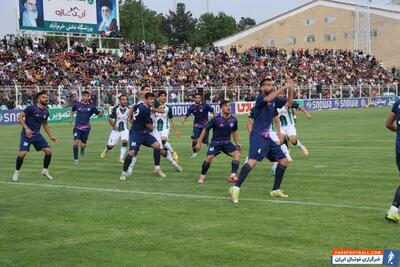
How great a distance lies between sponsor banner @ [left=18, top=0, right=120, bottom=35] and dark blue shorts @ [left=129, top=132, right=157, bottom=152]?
117 feet

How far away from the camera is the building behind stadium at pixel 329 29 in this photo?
80250mm

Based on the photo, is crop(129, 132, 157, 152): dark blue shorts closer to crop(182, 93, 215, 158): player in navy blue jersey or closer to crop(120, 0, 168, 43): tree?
crop(182, 93, 215, 158): player in navy blue jersey

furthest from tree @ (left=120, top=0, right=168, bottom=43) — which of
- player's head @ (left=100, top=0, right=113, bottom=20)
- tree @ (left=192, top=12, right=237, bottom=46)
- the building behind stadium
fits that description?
player's head @ (left=100, top=0, right=113, bottom=20)

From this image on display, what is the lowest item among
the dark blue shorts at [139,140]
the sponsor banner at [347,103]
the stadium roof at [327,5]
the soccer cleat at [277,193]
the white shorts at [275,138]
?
the sponsor banner at [347,103]

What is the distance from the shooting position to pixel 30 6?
47.1 m

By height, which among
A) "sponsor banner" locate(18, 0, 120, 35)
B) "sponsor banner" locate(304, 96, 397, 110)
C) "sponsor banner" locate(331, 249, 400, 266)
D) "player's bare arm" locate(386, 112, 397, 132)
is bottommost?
"sponsor banner" locate(304, 96, 397, 110)

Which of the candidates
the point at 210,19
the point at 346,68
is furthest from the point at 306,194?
the point at 210,19

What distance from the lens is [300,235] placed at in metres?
7.71

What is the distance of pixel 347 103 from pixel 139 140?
47.7m

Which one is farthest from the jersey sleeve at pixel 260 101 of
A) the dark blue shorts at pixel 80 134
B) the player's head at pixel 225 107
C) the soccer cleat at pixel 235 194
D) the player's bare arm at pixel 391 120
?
the dark blue shorts at pixel 80 134

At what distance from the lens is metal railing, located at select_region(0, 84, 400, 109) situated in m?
36.7

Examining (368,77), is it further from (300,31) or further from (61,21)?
(61,21)

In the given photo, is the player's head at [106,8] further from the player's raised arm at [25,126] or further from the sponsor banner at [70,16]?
the player's raised arm at [25,126]

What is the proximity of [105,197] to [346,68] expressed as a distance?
59.5 m
